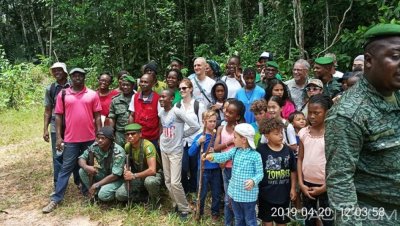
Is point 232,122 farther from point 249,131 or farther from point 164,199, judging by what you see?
point 164,199

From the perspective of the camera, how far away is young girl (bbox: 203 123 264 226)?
359 centimetres

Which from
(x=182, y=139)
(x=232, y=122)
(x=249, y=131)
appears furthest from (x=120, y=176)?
(x=249, y=131)

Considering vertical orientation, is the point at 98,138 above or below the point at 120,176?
above

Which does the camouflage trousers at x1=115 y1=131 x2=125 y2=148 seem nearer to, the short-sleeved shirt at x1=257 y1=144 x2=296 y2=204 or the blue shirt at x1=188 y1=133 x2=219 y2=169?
the blue shirt at x1=188 y1=133 x2=219 y2=169

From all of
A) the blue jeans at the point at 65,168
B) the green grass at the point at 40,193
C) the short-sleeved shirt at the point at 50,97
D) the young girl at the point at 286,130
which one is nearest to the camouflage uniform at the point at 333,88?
the young girl at the point at 286,130

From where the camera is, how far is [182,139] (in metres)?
4.89

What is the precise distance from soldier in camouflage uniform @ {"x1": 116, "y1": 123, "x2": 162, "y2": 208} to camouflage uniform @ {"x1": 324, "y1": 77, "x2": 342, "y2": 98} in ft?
7.94

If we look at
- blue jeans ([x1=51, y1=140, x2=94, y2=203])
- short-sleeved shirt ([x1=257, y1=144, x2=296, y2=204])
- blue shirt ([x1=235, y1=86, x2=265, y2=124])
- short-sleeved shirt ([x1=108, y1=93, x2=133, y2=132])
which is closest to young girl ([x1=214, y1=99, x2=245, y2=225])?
short-sleeved shirt ([x1=257, y1=144, x2=296, y2=204])

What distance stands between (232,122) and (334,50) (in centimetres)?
463

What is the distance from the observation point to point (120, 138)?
5586mm

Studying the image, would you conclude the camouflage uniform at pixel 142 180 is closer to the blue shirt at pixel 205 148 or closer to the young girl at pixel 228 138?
the blue shirt at pixel 205 148

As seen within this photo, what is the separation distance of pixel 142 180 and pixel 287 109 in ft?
7.23

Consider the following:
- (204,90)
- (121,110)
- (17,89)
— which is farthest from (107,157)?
(17,89)

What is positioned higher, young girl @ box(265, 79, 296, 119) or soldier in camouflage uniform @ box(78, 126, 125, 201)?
young girl @ box(265, 79, 296, 119)
